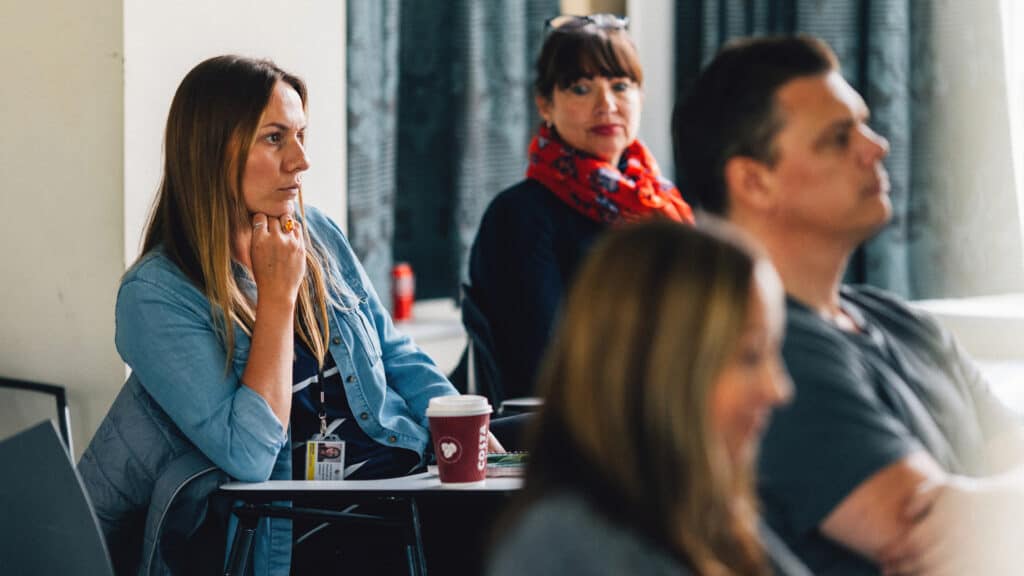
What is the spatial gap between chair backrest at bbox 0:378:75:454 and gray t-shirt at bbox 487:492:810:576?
1732 millimetres

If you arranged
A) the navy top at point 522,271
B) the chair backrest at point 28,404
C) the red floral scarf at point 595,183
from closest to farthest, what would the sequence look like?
the chair backrest at point 28,404
the navy top at point 522,271
the red floral scarf at point 595,183

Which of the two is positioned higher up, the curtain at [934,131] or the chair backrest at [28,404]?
the curtain at [934,131]

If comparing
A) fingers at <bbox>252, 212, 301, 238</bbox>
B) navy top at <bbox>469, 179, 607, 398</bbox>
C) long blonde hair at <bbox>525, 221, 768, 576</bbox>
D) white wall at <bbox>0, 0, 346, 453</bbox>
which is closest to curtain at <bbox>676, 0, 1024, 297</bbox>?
navy top at <bbox>469, 179, 607, 398</bbox>

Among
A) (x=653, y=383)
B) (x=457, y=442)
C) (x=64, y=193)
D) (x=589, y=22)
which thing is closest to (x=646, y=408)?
(x=653, y=383)

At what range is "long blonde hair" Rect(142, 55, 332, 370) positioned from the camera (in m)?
1.94

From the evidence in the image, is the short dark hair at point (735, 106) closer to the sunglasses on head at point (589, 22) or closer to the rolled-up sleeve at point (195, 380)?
the rolled-up sleeve at point (195, 380)

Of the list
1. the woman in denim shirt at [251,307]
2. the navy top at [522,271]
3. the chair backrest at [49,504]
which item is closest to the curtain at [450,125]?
the navy top at [522,271]

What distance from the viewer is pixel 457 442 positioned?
1754 millimetres

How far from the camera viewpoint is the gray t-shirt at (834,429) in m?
1.28

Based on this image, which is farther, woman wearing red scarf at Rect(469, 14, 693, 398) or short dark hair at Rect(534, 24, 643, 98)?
short dark hair at Rect(534, 24, 643, 98)

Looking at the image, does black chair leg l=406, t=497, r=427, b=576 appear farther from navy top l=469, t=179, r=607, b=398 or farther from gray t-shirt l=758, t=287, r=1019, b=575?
navy top l=469, t=179, r=607, b=398

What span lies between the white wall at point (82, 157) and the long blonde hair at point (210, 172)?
432 millimetres

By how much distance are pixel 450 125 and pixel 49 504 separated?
2265mm

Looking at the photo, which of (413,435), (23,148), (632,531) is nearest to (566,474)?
(632,531)
